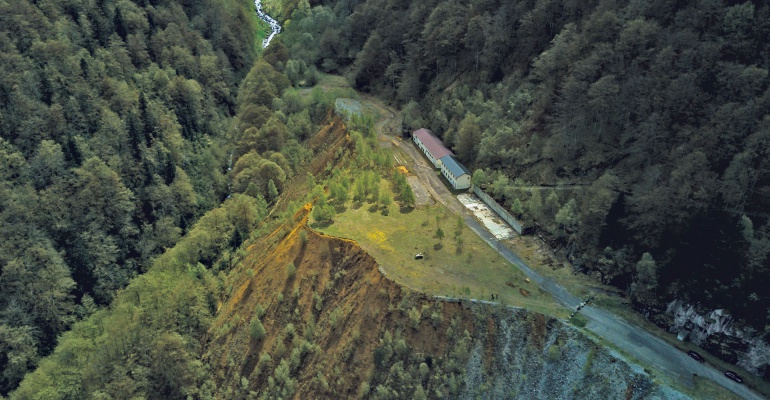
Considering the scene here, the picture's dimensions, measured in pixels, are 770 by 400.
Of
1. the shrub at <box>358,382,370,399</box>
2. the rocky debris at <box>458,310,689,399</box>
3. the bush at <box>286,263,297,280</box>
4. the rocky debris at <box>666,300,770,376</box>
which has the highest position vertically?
the rocky debris at <box>666,300,770,376</box>

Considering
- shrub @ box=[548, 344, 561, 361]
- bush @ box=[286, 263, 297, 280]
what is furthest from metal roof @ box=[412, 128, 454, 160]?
shrub @ box=[548, 344, 561, 361]

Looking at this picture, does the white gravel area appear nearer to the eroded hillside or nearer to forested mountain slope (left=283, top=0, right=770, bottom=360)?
forested mountain slope (left=283, top=0, right=770, bottom=360)

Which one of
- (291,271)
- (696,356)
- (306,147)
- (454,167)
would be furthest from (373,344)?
(306,147)

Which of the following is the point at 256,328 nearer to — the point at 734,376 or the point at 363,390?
the point at 363,390

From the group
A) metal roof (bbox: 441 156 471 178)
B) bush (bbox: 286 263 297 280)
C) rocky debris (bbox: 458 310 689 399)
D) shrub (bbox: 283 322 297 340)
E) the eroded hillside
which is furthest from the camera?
metal roof (bbox: 441 156 471 178)

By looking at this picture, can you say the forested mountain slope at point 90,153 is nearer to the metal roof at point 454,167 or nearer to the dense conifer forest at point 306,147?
the dense conifer forest at point 306,147

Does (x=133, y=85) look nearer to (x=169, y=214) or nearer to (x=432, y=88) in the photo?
(x=169, y=214)
